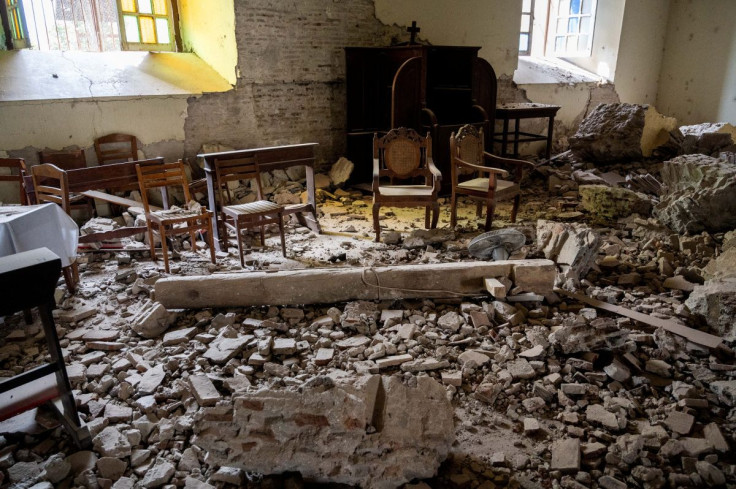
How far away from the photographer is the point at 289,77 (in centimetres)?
729

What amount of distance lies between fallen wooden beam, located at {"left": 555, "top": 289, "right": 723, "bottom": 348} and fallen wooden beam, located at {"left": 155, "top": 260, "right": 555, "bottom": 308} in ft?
1.03

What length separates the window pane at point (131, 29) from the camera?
686 cm

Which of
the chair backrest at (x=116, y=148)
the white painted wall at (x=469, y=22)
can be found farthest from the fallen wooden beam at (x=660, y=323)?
the white painted wall at (x=469, y=22)

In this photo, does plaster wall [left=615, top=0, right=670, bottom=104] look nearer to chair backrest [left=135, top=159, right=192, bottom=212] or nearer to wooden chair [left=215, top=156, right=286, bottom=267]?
wooden chair [left=215, top=156, right=286, bottom=267]

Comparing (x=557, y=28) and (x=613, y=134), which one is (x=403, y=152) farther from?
(x=557, y=28)

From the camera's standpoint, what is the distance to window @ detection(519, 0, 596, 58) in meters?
10.2

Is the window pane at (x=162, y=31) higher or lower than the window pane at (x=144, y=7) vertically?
lower

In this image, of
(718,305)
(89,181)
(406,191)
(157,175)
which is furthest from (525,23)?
(89,181)

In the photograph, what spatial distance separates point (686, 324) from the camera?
3.57m

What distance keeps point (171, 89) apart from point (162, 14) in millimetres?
1361

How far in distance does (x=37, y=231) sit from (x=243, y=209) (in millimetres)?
1693

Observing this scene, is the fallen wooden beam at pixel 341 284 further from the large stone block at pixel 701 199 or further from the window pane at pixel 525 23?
the window pane at pixel 525 23

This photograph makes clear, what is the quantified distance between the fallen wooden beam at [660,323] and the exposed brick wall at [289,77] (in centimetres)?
479

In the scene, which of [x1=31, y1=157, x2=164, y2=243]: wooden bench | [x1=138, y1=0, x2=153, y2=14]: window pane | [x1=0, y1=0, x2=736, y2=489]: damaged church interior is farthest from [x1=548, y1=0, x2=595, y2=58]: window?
[x1=31, y1=157, x2=164, y2=243]: wooden bench
